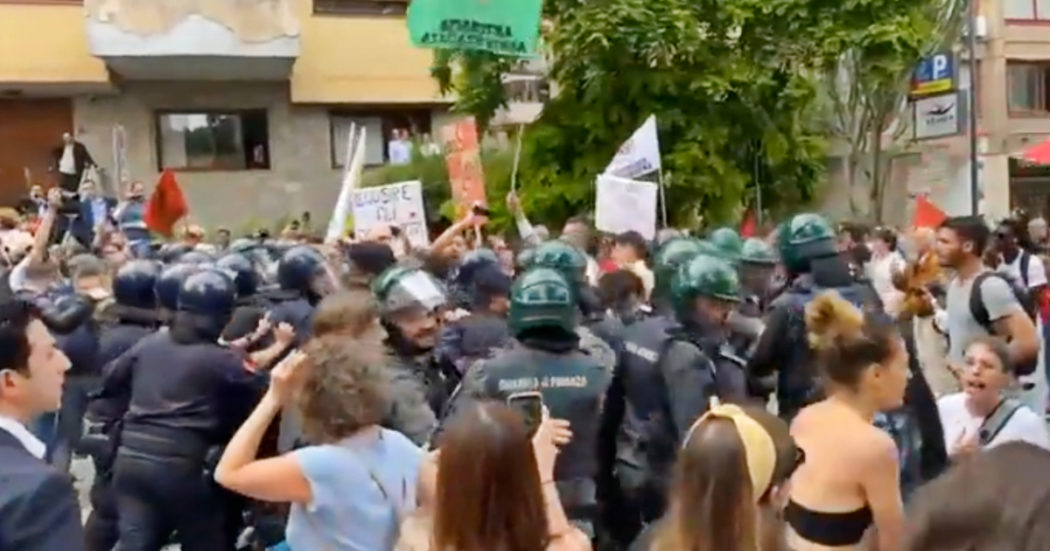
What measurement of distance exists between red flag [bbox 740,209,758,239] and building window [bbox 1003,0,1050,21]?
1778 centimetres

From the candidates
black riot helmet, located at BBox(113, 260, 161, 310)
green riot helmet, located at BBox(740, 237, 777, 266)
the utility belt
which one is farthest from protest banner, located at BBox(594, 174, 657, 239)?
the utility belt

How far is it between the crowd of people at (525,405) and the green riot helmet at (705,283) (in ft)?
0.04

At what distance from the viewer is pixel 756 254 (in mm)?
8227

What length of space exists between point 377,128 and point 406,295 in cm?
2203

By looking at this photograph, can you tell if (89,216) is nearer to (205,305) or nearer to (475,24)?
(475,24)

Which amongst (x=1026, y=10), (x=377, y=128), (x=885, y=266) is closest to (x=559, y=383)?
(x=885, y=266)

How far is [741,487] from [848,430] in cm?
97

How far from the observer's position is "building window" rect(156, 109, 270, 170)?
86.6 feet

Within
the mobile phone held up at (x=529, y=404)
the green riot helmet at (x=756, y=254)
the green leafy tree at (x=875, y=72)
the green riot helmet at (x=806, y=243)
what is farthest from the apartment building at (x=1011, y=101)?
the mobile phone held up at (x=529, y=404)

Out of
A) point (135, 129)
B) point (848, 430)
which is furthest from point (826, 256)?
point (135, 129)

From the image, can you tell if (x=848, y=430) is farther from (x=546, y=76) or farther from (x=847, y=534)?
(x=546, y=76)

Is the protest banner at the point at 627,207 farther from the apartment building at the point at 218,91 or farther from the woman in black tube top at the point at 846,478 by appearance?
the apartment building at the point at 218,91

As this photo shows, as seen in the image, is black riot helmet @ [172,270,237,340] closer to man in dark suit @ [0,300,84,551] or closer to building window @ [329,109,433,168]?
man in dark suit @ [0,300,84,551]

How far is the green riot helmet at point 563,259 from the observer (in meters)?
7.22
